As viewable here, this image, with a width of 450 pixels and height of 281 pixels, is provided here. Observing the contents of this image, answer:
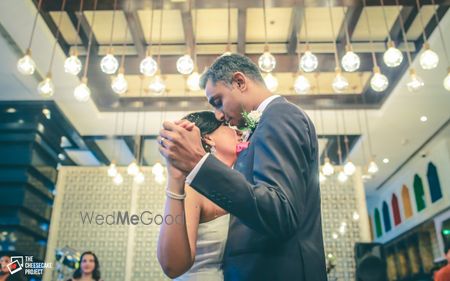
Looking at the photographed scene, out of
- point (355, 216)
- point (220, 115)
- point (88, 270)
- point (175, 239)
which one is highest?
point (355, 216)

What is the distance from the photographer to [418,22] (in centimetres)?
484

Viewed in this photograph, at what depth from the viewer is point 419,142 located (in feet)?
26.3

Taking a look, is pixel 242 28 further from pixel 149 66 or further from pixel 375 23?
pixel 149 66

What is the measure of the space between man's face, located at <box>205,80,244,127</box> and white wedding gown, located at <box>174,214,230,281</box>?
312 millimetres

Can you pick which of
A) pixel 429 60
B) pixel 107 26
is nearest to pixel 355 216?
pixel 429 60

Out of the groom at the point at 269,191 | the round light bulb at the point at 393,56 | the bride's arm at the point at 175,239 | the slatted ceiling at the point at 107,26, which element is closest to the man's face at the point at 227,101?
the groom at the point at 269,191

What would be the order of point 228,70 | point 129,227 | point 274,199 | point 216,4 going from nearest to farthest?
point 274,199 < point 228,70 < point 216,4 < point 129,227

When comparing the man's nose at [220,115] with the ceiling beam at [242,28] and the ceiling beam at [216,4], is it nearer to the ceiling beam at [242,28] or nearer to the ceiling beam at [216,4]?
the ceiling beam at [216,4]

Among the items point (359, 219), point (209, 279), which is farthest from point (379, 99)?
point (209, 279)

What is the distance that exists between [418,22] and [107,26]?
388 cm

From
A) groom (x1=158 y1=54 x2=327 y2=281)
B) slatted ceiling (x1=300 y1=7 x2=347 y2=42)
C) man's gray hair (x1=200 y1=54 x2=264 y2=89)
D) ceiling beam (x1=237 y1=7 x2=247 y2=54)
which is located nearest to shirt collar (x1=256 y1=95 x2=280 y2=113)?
groom (x1=158 y1=54 x2=327 y2=281)

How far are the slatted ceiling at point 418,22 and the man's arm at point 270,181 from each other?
438cm

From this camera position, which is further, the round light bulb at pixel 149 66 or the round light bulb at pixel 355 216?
the round light bulb at pixel 355 216

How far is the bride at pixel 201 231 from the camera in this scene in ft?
3.15
